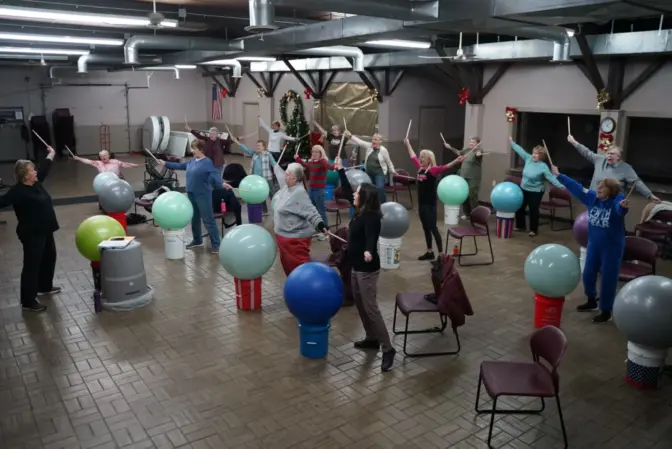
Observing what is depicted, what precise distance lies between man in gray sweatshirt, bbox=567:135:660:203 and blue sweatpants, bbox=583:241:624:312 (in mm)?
1296

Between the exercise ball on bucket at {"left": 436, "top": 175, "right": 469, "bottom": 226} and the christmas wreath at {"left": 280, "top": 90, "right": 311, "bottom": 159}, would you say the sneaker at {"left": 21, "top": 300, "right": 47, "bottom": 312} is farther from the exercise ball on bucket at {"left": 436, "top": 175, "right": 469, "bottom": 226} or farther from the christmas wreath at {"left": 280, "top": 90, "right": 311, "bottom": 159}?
the christmas wreath at {"left": 280, "top": 90, "right": 311, "bottom": 159}

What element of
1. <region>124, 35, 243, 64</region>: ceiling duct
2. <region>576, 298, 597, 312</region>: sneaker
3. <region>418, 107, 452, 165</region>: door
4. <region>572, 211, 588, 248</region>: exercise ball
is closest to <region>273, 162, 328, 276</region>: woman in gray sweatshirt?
<region>576, 298, 597, 312</region>: sneaker

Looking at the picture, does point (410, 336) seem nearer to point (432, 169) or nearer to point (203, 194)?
point (432, 169)

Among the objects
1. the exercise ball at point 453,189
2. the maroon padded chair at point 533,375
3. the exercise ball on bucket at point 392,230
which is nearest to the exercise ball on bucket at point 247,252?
the exercise ball on bucket at point 392,230

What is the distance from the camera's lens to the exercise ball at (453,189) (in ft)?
31.2

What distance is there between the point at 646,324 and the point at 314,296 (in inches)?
103

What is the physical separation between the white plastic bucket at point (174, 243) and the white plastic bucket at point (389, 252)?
2.86 metres

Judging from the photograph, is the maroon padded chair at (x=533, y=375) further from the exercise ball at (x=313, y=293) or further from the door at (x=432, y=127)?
the door at (x=432, y=127)

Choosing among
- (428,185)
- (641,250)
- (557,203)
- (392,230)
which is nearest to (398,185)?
(557,203)

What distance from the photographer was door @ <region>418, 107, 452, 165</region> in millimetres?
14883

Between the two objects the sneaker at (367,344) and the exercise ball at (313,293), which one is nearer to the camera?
the exercise ball at (313,293)

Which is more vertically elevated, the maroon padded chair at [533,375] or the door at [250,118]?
the door at [250,118]

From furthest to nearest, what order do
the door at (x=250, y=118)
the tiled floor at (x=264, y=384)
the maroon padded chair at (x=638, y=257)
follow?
1. the door at (x=250, y=118)
2. the maroon padded chair at (x=638, y=257)
3. the tiled floor at (x=264, y=384)

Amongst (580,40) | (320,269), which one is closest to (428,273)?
(320,269)
